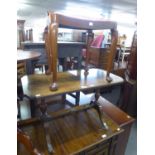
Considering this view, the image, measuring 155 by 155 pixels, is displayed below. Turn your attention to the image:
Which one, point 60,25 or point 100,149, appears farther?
point 100,149

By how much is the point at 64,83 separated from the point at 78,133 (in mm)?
435

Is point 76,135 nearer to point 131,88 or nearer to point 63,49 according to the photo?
point 131,88

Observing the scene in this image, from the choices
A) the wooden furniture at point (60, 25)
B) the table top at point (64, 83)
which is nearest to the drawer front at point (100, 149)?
the table top at point (64, 83)

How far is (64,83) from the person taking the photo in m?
1.01

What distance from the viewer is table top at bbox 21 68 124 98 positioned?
0.86 meters

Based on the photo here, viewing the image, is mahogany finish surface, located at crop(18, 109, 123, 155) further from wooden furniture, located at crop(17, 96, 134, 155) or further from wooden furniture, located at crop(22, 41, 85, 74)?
wooden furniture, located at crop(22, 41, 85, 74)

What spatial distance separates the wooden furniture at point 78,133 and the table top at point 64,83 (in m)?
0.31

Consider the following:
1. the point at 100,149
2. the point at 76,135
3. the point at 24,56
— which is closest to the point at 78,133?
the point at 76,135

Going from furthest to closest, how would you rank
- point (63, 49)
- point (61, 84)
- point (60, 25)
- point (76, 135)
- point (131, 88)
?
point (63, 49) < point (131, 88) < point (76, 135) < point (61, 84) < point (60, 25)

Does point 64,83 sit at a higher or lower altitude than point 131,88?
higher

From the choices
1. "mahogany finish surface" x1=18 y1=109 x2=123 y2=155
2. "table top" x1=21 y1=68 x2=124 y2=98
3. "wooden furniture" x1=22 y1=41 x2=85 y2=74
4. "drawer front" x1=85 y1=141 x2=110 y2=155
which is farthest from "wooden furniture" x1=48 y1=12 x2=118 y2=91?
"wooden furniture" x1=22 y1=41 x2=85 y2=74

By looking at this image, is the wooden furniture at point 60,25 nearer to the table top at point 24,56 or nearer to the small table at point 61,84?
the small table at point 61,84

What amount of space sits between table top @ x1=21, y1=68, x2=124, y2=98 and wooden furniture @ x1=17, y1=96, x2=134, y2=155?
1.03 feet
